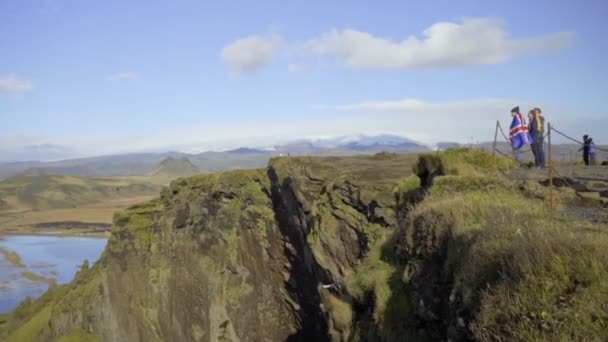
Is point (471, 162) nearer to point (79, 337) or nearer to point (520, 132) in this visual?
point (520, 132)

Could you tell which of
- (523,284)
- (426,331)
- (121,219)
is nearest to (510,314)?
(523,284)

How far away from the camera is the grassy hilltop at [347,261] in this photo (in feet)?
20.5

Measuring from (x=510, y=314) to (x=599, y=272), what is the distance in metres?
1.11

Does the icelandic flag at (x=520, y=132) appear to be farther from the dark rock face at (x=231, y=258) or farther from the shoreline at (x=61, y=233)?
the shoreline at (x=61, y=233)

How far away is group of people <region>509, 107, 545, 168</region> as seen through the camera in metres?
21.0

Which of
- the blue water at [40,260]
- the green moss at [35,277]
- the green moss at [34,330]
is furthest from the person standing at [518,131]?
the green moss at [35,277]

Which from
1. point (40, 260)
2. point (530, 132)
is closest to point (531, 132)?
point (530, 132)

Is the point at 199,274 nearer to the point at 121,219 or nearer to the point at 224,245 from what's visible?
the point at 224,245

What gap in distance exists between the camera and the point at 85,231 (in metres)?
175

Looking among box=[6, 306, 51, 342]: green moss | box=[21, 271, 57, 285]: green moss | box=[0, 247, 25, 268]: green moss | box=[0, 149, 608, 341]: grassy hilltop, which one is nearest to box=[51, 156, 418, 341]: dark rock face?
box=[0, 149, 608, 341]: grassy hilltop

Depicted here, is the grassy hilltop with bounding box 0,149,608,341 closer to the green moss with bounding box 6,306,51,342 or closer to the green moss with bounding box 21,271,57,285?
the green moss with bounding box 6,306,51,342

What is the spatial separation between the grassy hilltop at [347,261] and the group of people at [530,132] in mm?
1416

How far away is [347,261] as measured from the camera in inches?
1266

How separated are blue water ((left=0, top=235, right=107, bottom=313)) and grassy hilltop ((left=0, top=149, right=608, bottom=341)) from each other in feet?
103
